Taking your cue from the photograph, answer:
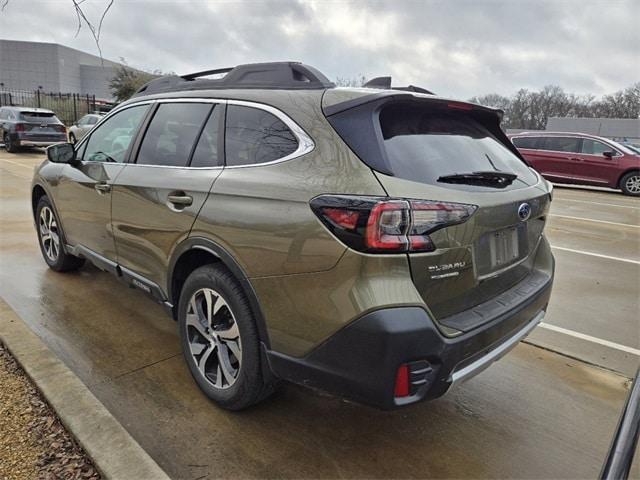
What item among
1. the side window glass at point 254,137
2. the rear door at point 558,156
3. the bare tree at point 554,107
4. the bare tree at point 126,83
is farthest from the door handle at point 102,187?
the bare tree at point 554,107

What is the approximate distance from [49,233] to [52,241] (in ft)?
0.28

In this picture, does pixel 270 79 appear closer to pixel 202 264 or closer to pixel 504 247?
pixel 202 264

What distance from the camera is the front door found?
11.6 feet

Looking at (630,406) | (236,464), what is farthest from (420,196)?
(236,464)

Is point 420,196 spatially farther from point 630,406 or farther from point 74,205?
point 74,205

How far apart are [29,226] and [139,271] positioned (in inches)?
176

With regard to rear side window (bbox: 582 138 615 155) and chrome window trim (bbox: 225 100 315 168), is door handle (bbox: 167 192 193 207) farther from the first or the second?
rear side window (bbox: 582 138 615 155)

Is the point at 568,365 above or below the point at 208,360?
below

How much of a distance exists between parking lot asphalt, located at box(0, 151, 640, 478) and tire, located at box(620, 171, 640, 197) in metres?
11.2

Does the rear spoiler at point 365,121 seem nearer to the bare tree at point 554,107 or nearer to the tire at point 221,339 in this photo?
the tire at point 221,339

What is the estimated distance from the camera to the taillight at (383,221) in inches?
76.3

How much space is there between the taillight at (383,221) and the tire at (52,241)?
3469mm

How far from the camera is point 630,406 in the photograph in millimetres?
1841

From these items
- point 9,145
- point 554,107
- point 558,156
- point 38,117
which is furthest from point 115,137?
point 554,107
